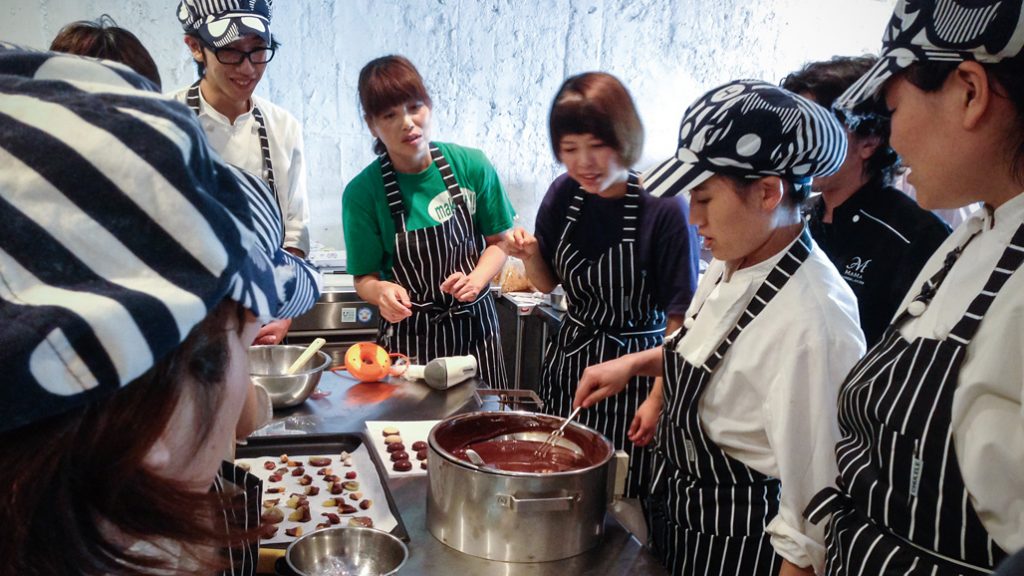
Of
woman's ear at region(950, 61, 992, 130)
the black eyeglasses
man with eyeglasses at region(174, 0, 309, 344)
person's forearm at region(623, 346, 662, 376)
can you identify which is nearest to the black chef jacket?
person's forearm at region(623, 346, 662, 376)

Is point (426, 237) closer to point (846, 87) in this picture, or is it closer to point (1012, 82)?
point (846, 87)

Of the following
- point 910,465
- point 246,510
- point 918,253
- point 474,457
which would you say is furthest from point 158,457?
point 918,253

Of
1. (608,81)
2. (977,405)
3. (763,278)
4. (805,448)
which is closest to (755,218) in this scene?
(763,278)

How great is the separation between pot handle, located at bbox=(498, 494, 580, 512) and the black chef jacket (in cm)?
117

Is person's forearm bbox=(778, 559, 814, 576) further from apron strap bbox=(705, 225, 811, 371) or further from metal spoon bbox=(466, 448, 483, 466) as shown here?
metal spoon bbox=(466, 448, 483, 466)

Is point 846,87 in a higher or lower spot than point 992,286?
higher

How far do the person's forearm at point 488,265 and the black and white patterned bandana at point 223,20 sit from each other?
1.14 meters

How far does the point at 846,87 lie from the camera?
2104 mm

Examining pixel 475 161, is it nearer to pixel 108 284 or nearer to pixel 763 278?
pixel 763 278

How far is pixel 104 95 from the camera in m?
0.48

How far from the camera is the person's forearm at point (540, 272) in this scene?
2.85 m

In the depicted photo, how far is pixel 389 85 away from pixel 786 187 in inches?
62.7

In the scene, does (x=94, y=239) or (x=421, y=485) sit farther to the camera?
(x=421, y=485)

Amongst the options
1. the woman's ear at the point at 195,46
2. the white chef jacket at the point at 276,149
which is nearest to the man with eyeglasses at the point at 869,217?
the white chef jacket at the point at 276,149
